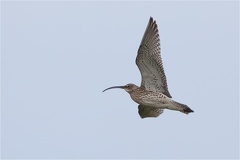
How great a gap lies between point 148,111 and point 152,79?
4.83ft

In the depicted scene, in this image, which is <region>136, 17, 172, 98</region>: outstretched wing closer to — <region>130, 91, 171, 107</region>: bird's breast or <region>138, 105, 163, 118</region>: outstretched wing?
<region>130, 91, 171, 107</region>: bird's breast

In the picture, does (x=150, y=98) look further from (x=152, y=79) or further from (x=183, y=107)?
(x=183, y=107)

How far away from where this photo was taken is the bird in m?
17.2

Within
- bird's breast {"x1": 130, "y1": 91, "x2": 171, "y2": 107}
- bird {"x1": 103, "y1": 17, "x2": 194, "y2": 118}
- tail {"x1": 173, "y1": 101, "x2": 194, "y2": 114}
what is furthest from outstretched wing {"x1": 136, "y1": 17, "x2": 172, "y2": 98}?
tail {"x1": 173, "y1": 101, "x2": 194, "y2": 114}

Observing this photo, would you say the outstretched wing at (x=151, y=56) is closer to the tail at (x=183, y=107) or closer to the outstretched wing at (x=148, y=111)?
the tail at (x=183, y=107)

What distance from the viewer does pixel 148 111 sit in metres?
18.8

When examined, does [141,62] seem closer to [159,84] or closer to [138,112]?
[159,84]

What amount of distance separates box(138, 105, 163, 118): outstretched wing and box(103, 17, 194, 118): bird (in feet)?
2.90

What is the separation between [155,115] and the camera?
18.9m

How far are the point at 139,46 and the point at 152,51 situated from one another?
342mm

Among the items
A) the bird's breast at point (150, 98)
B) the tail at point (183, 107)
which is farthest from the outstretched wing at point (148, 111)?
the tail at point (183, 107)

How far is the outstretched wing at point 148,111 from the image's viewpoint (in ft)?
61.3

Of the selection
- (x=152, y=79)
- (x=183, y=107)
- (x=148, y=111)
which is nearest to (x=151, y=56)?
(x=152, y=79)

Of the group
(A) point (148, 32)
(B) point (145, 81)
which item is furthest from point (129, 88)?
(A) point (148, 32)
